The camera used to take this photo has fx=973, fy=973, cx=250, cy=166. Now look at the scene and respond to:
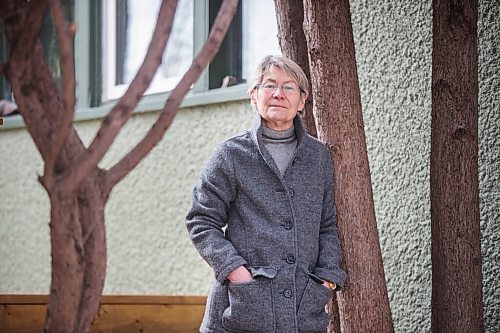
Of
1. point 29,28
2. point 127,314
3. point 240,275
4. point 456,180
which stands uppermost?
point 29,28

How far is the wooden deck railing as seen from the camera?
498 centimetres

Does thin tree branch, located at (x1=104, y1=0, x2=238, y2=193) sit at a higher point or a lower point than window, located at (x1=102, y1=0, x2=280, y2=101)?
lower

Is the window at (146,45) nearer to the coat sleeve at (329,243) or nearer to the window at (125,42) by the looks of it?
the window at (125,42)

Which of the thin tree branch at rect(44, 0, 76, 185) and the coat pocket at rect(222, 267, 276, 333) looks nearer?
the thin tree branch at rect(44, 0, 76, 185)

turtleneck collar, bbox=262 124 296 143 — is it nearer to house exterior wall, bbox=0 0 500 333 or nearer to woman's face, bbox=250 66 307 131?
woman's face, bbox=250 66 307 131

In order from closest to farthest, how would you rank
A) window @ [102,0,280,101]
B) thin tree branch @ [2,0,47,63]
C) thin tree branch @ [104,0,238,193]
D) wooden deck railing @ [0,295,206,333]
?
1. thin tree branch @ [2,0,47,63]
2. thin tree branch @ [104,0,238,193]
3. wooden deck railing @ [0,295,206,333]
4. window @ [102,0,280,101]

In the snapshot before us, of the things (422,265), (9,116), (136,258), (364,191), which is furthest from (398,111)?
(9,116)

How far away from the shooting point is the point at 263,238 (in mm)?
3238

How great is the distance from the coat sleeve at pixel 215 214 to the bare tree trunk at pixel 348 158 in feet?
1.51

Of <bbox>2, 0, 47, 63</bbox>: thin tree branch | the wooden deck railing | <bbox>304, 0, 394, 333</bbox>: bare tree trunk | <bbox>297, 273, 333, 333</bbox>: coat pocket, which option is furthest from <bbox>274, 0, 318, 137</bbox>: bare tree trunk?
<bbox>2, 0, 47, 63</bbox>: thin tree branch

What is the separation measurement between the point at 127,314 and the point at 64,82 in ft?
11.5

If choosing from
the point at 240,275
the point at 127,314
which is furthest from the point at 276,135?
the point at 127,314

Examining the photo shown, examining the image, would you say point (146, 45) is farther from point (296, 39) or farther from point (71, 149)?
point (71, 149)

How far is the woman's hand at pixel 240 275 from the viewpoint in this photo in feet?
10.4
